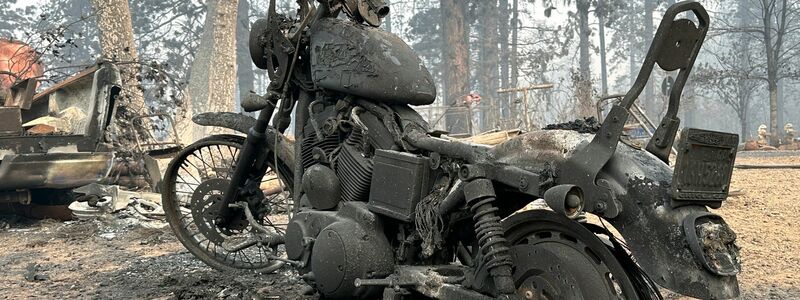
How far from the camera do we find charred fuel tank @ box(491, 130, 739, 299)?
254 cm

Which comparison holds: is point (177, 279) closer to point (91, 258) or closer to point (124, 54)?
point (91, 258)

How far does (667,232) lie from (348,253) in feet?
5.33

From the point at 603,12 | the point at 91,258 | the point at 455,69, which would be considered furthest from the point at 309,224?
the point at 603,12

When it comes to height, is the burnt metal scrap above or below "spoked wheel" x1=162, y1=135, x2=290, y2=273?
above

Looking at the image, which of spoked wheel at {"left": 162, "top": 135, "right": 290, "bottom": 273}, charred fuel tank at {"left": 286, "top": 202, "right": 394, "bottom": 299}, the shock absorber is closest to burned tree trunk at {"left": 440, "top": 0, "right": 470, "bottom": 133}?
spoked wheel at {"left": 162, "top": 135, "right": 290, "bottom": 273}

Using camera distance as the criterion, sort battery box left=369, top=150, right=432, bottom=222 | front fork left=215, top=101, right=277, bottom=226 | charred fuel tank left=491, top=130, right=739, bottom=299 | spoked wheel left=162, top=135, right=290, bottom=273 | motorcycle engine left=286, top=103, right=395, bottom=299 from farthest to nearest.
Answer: spoked wheel left=162, top=135, right=290, bottom=273 → front fork left=215, top=101, right=277, bottom=226 → motorcycle engine left=286, top=103, right=395, bottom=299 → battery box left=369, top=150, right=432, bottom=222 → charred fuel tank left=491, top=130, right=739, bottom=299

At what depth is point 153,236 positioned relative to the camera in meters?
7.03

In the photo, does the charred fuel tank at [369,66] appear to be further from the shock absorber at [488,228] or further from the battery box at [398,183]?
the shock absorber at [488,228]

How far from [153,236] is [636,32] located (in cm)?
4675

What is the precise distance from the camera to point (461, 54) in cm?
2441

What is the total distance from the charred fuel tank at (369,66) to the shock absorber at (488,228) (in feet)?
3.01

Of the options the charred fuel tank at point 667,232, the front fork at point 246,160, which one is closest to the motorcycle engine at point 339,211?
the front fork at point 246,160

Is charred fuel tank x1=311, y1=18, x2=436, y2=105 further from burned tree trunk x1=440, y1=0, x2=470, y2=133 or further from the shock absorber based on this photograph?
burned tree trunk x1=440, y1=0, x2=470, y2=133

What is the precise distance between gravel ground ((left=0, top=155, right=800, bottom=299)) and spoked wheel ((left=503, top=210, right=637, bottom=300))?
1535 mm
